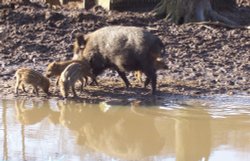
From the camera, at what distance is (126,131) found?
9.05 m

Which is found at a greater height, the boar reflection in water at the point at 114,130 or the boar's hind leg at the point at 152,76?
the boar's hind leg at the point at 152,76

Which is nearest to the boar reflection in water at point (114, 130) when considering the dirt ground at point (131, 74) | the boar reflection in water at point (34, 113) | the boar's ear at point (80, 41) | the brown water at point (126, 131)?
the brown water at point (126, 131)

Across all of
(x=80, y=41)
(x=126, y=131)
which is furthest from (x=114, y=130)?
(x=80, y=41)

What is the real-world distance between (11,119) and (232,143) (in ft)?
9.81

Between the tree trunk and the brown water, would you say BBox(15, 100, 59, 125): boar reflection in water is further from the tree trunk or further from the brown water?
the tree trunk

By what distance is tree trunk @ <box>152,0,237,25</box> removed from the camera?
15.1 meters

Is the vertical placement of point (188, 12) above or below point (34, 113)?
above

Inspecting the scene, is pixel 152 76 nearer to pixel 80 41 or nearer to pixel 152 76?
pixel 152 76

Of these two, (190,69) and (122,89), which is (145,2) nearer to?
(190,69)

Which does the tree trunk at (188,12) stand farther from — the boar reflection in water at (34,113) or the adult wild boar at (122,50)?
the boar reflection in water at (34,113)

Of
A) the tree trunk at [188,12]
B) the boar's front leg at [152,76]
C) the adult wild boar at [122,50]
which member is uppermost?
the tree trunk at [188,12]

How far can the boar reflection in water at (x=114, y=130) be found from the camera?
8.32 m

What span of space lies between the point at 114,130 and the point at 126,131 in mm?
164

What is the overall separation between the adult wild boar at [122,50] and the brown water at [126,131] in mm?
784
